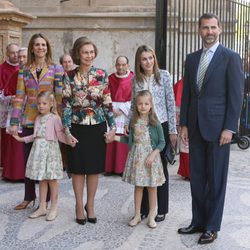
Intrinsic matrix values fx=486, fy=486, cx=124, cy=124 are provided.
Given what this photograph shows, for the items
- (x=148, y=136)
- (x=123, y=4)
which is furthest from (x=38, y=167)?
(x=123, y=4)

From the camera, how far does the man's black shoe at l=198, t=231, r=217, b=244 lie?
417cm

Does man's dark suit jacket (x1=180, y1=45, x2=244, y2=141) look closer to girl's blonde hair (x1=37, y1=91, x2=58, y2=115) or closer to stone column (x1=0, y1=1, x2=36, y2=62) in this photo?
girl's blonde hair (x1=37, y1=91, x2=58, y2=115)

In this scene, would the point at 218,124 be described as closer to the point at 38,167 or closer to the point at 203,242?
the point at 203,242

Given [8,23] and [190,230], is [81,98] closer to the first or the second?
[190,230]

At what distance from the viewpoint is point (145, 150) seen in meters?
4.56

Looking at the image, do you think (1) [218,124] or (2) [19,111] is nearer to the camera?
(1) [218,124]

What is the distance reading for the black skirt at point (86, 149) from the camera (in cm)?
457

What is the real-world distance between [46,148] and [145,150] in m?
1.00

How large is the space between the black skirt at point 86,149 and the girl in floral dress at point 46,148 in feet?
0.65

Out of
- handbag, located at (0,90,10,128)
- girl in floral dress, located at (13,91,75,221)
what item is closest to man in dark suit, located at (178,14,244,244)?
girl in floral dress, located at (13,91,75,221)

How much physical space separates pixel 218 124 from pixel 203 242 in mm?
1020

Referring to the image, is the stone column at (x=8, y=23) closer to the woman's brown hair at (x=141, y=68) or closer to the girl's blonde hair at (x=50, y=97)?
the girl's blonde hair at (x=50, y=97)

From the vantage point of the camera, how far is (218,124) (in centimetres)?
412

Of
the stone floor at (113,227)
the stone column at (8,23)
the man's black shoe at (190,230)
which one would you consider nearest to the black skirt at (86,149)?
the stone floor at (113,227)
